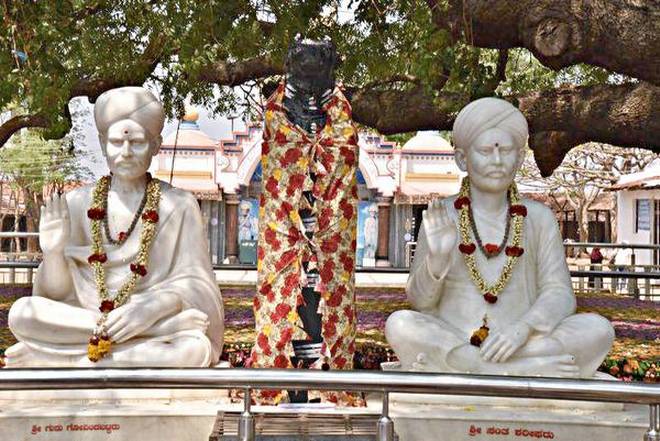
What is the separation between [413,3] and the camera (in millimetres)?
7336

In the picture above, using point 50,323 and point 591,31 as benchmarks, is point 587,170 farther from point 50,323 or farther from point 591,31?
point 50,323

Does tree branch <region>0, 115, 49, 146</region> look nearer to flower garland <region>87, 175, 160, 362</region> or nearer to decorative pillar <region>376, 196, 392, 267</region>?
flower garland <region>87, 175, 160, 362</region>

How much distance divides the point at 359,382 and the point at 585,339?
242 cm

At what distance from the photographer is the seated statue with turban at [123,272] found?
456cm

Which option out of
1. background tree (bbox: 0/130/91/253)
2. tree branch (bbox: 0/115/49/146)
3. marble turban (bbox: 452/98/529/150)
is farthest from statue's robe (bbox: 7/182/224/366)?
background tree (bbox: 0/130/91/253)

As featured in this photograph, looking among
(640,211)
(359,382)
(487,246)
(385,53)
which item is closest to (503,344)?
(487,246)

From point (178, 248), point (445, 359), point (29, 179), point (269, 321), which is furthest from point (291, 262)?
point (29, 179)

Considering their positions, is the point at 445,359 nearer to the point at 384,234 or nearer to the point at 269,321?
the point at 269,321

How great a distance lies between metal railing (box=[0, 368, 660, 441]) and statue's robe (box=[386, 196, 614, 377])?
2.06 meters

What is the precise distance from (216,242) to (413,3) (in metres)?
15.7

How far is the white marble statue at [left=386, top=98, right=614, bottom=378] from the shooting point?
452 cm

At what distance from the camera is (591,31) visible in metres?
5.64

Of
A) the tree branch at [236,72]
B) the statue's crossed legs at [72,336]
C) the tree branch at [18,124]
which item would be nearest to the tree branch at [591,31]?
the statue's crossed legs at [72,336]

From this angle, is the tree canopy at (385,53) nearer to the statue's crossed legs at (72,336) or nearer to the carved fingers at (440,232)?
the carved fingers at (440,232)
